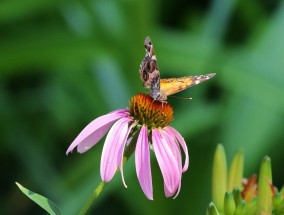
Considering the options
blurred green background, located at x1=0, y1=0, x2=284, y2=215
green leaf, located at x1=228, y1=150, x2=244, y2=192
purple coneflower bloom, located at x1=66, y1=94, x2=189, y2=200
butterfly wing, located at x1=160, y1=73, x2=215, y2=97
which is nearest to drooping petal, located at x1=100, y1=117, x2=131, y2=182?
purple coneflower bloom, located at x1=66, y1=94, x2=189, y2=200

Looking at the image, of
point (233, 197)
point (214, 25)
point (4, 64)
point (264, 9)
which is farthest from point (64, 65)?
point (233, 197)

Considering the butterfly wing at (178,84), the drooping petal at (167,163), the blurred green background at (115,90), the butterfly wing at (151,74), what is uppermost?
the butterfly wing at (151,74)

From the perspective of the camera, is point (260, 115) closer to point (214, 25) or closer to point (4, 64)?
point (214, 25)

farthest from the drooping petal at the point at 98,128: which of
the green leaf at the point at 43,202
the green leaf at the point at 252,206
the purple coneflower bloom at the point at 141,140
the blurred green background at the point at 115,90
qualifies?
A: the blurred green background at the point at 115,90

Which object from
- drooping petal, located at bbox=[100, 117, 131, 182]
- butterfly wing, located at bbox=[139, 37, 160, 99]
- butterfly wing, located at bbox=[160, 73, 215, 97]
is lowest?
drooping petal, located at bbox=[100, 117, 131, 182]

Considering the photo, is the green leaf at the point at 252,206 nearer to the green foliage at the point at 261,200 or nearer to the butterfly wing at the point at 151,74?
the green foliage at the point at 261,200

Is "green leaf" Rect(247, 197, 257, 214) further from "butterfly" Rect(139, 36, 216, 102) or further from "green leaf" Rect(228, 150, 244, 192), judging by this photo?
"butterfly" Rect(139, 36, 216, 102)
